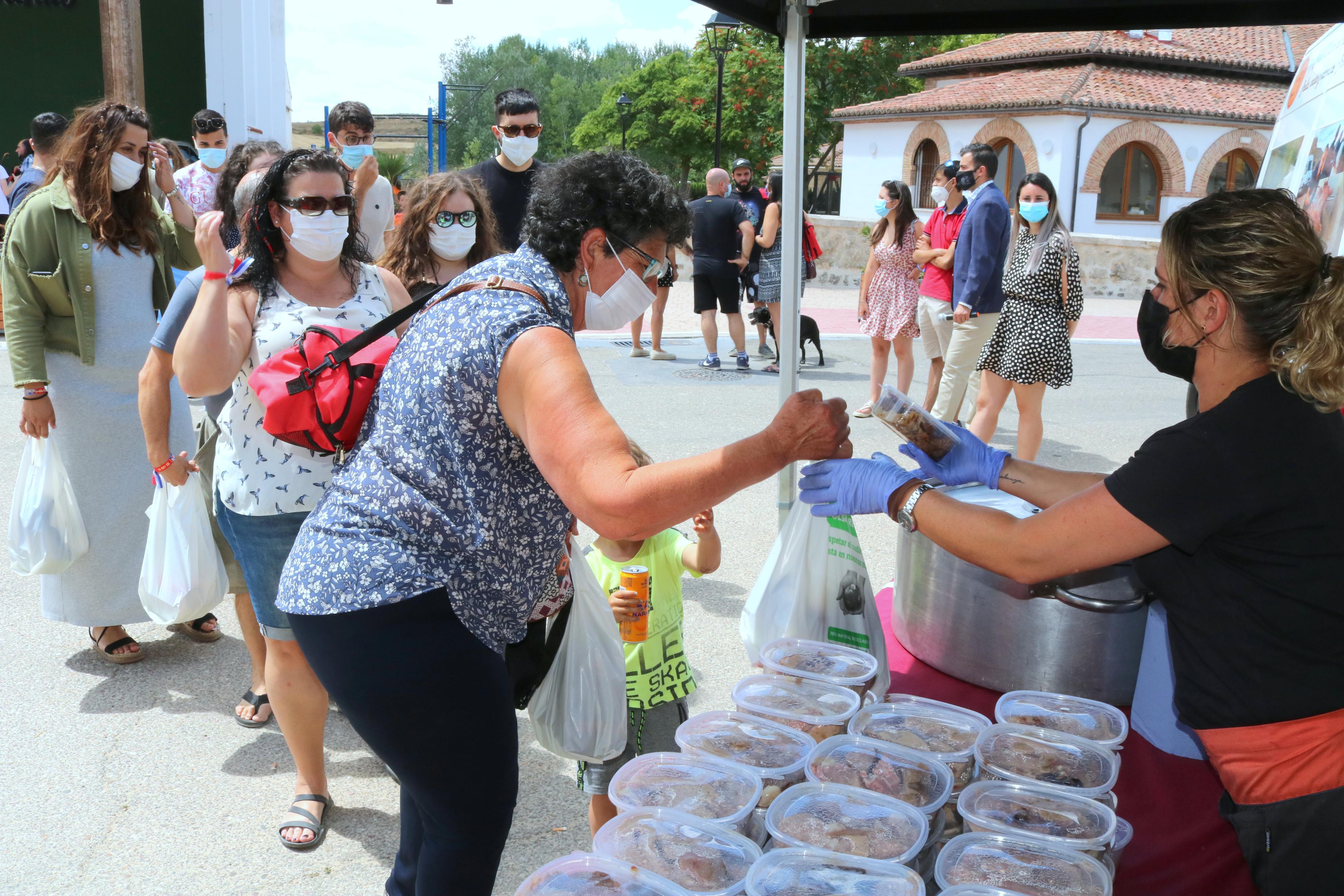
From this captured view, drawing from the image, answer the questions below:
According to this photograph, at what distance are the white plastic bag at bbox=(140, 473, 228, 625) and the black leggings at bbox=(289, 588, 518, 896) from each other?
Result: 1.75 meters

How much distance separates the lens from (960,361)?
274 inches

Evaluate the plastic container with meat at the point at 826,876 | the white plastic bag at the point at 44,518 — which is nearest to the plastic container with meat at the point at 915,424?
the plastic container with meat at the point at 826,876

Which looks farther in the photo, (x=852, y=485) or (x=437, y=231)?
(x=437, y=231)

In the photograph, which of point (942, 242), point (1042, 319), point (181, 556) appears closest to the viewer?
point (181, 556)

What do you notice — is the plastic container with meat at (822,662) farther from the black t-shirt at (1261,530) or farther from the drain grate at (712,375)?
Answer: the drain grate at (712,375)

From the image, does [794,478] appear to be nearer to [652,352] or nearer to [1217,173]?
[652,352]

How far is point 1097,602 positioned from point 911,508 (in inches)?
18.0

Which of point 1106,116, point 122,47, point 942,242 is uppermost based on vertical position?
point 1106,116

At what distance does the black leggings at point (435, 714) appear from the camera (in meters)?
1.69

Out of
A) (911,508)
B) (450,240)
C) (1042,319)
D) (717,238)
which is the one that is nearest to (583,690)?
(911,508)

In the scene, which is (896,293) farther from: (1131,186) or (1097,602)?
(1131,186)

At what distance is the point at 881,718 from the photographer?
78.7 inches

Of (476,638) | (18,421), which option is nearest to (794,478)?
(476,638)

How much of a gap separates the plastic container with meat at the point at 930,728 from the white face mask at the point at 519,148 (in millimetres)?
3442
